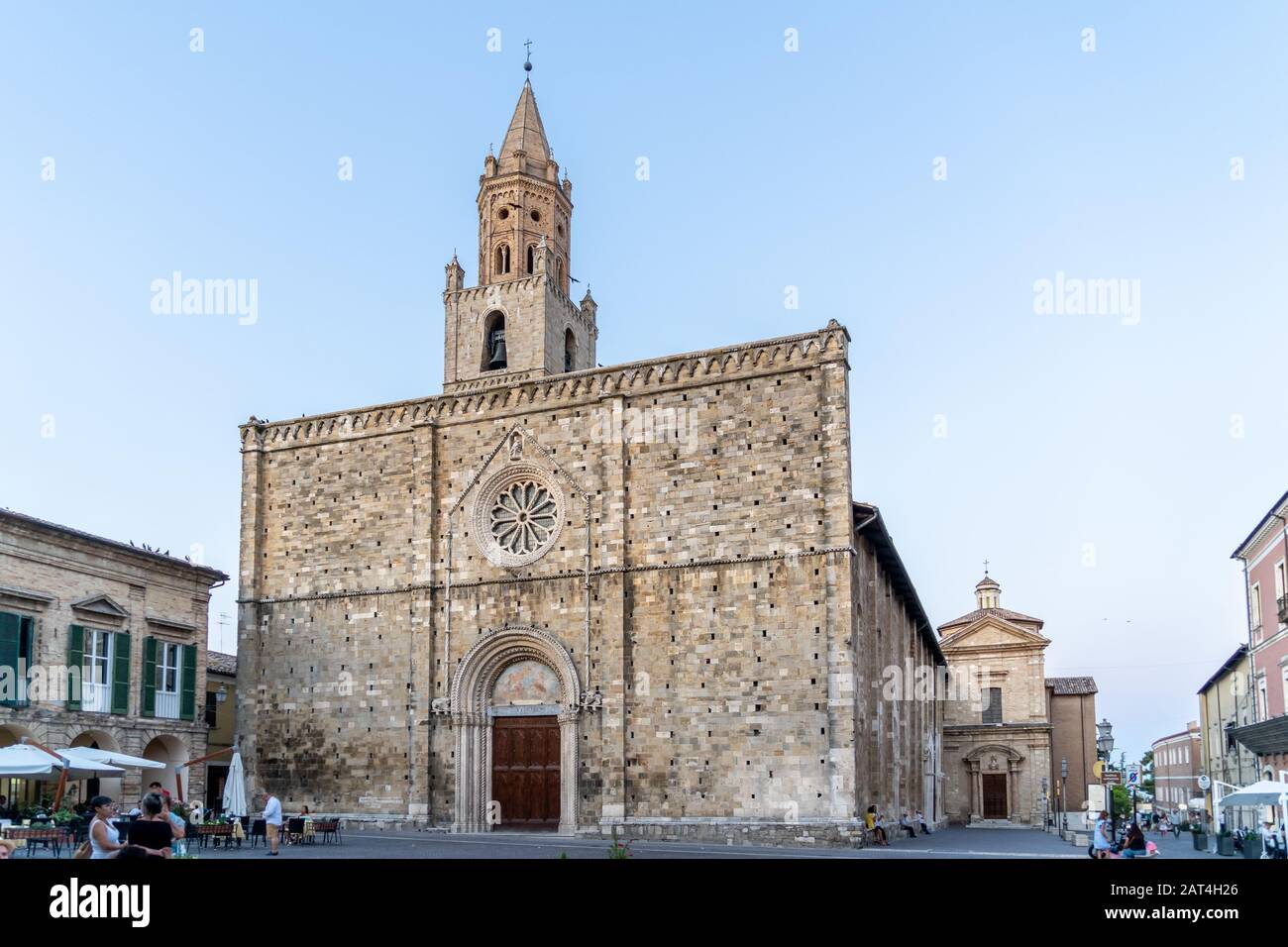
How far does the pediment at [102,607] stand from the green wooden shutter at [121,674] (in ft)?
1.54

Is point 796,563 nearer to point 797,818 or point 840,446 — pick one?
point 840,446

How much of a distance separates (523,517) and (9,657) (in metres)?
11.6

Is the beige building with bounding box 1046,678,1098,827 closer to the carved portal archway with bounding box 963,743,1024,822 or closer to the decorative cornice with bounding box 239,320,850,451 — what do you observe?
the carved portal archway with bounding box 963,743,1024,822

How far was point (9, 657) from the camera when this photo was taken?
A: 26.1 m

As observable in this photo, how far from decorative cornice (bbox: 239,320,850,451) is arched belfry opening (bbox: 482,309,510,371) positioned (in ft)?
3.16

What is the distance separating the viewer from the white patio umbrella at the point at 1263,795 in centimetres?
2128

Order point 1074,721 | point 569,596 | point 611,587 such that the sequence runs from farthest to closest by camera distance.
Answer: point 1074,721 → point 569,596 → point 611,587

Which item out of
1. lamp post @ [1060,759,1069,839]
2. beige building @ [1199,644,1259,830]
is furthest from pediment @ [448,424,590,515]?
beige building @ [1199,644,1259,830]

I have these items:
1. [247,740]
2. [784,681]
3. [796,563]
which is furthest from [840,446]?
[247,740]

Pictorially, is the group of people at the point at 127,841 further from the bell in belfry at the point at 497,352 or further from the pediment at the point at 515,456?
the bell in belfry at the point at 497,352

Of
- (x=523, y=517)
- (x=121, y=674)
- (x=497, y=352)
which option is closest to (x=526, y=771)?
(x=523, y=517)

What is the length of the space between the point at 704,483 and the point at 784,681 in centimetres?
482

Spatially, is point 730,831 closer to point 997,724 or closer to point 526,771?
point 526,771
